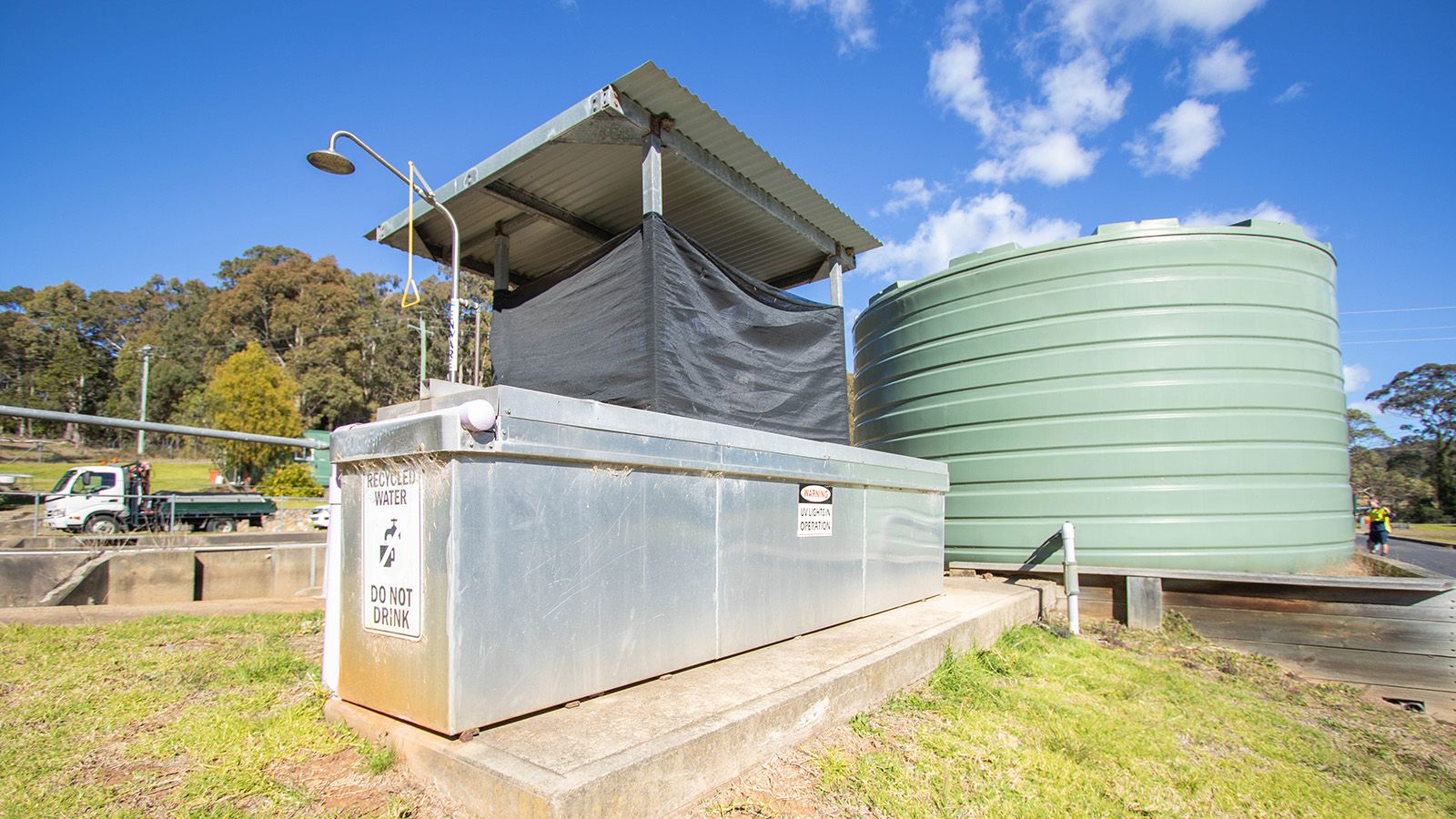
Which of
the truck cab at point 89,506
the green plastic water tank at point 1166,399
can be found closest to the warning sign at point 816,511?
the green plastic water tank at point 1166,399

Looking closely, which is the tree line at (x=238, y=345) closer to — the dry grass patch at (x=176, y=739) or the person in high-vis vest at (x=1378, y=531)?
the dry grass patch at (x=176, y=739)

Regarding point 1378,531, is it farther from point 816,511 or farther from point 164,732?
point 164,732

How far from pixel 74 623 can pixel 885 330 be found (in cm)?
764

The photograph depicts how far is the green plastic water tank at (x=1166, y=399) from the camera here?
6.06 m

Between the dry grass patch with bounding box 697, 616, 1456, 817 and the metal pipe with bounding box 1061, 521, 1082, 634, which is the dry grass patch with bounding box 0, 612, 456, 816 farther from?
the metal pipe with bounding box 1061, 521, 1082, 634

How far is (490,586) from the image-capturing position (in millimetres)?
2525

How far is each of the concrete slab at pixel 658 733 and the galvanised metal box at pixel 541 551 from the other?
90 mm

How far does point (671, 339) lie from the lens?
3979 millimetres

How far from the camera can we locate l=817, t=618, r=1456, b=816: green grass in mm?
2934

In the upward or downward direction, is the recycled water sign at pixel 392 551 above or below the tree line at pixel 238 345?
below

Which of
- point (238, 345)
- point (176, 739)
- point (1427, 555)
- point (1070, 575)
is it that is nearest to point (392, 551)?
point (176, 739)

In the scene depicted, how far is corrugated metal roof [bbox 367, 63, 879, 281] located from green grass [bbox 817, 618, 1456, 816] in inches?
140

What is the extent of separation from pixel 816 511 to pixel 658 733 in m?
2.14

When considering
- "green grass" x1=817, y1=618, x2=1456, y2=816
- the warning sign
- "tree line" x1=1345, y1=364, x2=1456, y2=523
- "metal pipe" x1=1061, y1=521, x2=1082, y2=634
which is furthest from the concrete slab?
"tree line" x1=1345, y1=364, x2=1456, y2=523
